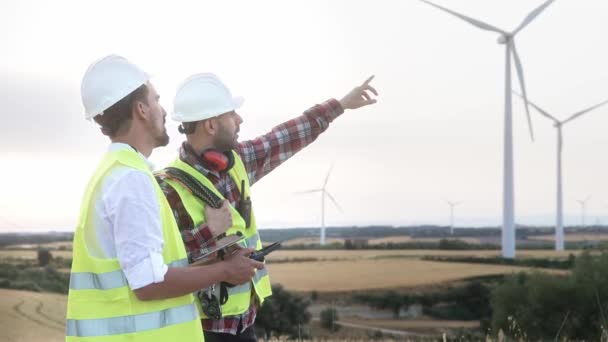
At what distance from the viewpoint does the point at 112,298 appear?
357 cm

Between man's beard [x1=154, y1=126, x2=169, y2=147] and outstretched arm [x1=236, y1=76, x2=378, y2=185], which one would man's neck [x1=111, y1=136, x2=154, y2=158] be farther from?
outstretched arm [x1=236, y1=76, x2=378, y2=185]

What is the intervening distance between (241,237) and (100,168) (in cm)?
91

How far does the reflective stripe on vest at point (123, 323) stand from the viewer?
3.58 meters

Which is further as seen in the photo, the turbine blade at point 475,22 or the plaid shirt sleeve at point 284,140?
the turbine blade at point 475,22

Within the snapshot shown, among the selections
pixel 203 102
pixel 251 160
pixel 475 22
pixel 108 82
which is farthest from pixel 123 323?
pixel 475 22

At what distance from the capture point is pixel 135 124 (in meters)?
3.75

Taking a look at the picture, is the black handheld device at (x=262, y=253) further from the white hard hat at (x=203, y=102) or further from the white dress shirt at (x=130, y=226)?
the white hard hat at (x=203, y=102)

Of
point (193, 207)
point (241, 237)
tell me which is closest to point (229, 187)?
point (193, 207)

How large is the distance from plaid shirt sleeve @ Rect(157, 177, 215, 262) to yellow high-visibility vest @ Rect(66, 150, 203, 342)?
747 millimetres

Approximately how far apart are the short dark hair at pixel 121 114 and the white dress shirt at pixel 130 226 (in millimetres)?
261

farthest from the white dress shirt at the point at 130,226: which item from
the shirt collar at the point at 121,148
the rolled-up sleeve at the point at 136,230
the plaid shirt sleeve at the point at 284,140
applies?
the plaid shirt sleeve at the point at 284,140

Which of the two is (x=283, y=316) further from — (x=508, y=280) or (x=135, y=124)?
(x=135, y=124)

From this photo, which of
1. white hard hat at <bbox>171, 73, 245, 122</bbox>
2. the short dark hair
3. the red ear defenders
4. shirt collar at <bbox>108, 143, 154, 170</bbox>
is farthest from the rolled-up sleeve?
white hard hat at <bbox>171, 73, 245, 122</bbox>

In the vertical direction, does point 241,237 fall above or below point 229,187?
below
